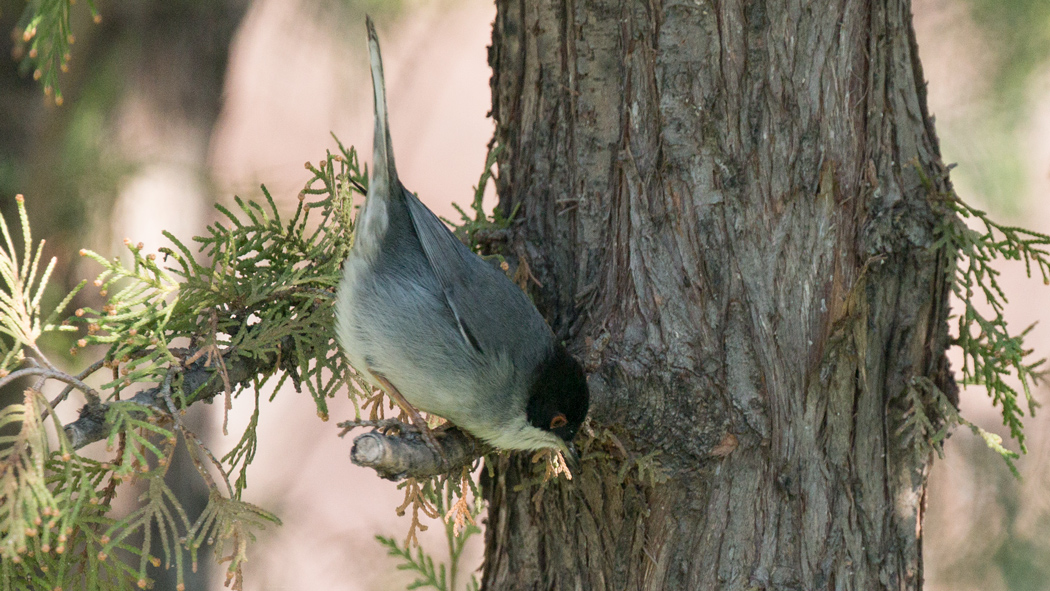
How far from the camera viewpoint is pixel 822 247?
2.35m

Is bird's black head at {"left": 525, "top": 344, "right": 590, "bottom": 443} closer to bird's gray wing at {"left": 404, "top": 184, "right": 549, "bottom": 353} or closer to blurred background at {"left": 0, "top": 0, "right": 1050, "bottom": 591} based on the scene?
bird's gray wing at {"left": 404, "top": 184, "right": 549, "bottom": 353}

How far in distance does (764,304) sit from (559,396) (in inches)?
24.4

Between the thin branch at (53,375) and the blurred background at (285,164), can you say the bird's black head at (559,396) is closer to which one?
the thin branch at (53,375)

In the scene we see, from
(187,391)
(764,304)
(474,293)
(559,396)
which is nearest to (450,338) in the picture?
(474,293)

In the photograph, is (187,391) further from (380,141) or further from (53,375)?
(380,141)

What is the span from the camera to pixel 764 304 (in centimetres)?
234

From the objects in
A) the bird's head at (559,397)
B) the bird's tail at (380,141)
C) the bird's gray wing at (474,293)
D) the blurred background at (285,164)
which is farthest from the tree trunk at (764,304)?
the blurred background at (285,164)

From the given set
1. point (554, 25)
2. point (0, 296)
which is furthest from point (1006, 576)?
point (0, 296)

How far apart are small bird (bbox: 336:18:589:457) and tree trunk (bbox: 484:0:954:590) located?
0.15 metres

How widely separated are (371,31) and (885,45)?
146cm

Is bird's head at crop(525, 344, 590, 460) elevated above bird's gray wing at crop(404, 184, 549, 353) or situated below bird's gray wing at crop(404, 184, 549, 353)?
below

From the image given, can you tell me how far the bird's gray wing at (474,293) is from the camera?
7.98ft

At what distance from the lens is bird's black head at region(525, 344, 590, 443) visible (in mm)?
2197

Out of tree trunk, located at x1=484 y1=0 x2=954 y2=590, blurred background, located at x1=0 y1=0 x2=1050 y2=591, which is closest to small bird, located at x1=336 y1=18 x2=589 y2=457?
tree trunk, located at x1=484 y1=0 x2=954 y2=590
